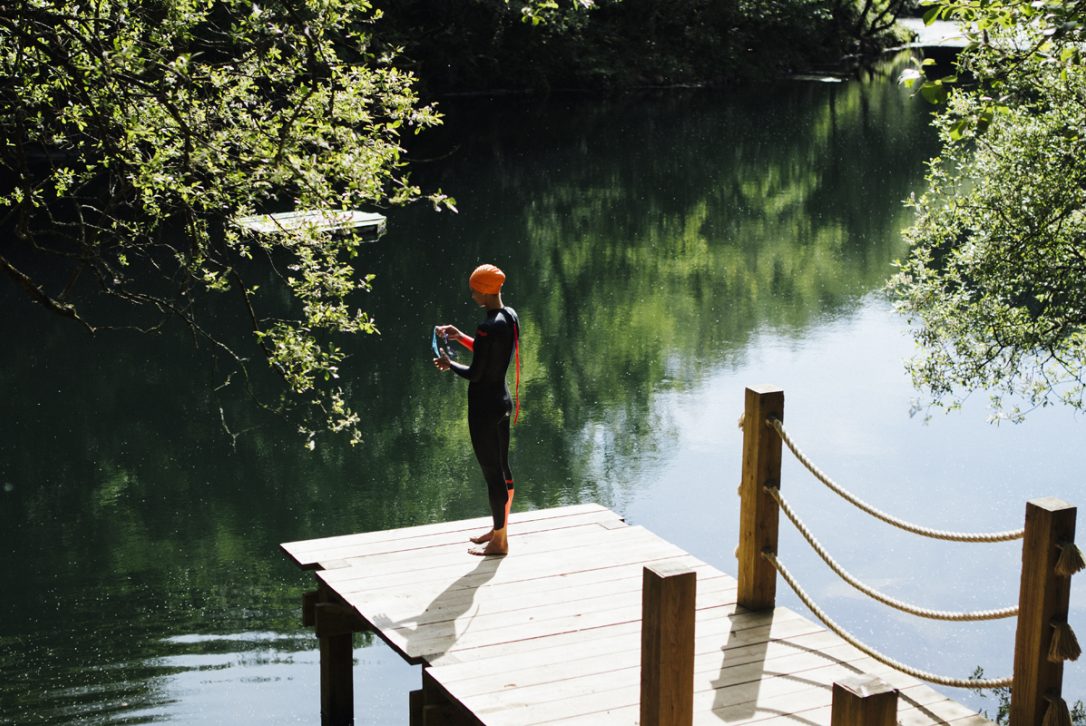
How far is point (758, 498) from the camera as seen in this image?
20.9ft

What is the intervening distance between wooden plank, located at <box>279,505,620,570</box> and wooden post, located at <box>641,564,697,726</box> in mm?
3062

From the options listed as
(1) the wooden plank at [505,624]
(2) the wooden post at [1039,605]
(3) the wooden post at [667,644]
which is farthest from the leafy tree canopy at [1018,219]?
(3) the wooden post at [667,644]

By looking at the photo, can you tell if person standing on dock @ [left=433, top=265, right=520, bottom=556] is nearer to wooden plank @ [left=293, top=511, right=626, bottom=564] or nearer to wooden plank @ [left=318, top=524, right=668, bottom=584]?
wooden plank @ [left=318, top=524, right=668, bottom=584]

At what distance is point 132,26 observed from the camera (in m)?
7.44

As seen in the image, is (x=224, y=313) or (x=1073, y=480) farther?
(x=224, y=313)

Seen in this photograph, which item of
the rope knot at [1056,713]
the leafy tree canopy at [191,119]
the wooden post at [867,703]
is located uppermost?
the leafy tree canopy at [191,119]

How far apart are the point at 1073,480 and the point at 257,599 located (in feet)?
26.6

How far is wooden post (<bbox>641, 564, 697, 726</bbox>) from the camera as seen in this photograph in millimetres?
4422

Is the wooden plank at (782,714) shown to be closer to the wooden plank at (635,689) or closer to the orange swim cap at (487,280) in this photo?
the wooden plank at (635,689)

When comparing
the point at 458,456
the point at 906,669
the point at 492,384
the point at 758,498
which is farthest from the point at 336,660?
the point at 458,456

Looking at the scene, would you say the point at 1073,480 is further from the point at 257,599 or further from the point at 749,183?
the point at 749,183

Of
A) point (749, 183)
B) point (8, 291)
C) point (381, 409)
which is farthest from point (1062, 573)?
point (749, 183)

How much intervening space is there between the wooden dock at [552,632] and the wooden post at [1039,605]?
0.31 m

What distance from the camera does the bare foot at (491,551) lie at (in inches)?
285
